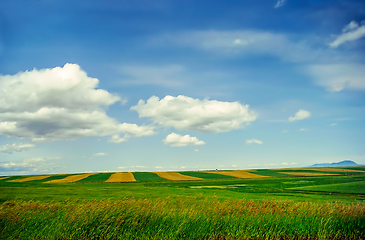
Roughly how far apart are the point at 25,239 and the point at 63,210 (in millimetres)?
3746

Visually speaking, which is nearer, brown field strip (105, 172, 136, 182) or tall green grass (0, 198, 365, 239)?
tall green grass (0, 198, 365, 239)

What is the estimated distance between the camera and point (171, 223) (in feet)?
57.1

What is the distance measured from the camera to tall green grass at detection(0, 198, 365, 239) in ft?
54.5

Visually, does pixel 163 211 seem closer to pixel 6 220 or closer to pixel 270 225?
pixel 270 225

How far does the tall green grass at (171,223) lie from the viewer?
54.5 feet

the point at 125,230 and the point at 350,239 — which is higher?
the point at 125,230

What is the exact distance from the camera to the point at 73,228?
1669 centimetres

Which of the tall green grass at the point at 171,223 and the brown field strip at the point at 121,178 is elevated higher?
the tall green grass at the point at 171,223

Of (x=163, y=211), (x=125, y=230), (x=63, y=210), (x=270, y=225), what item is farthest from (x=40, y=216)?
(x=270, y=225)

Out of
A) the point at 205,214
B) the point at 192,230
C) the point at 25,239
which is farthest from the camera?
the point at 205,214

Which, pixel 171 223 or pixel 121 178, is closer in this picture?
pixel 171 223

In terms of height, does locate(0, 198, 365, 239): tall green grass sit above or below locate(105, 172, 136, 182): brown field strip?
above

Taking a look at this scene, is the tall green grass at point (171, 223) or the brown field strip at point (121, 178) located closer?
the tall green grass at point (171, 223)

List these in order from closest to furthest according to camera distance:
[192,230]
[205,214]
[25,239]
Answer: [25,239] < [192,230] < [205,214]
